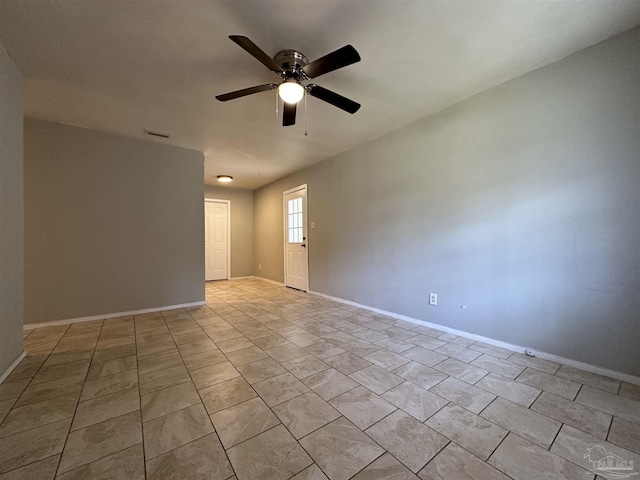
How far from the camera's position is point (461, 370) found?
2029mm

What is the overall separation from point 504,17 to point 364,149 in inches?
88.0

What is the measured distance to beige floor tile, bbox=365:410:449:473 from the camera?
47.6 inches

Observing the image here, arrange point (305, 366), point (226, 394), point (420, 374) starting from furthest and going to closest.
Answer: point (305, 366) < point (420, 374) < point (226, 394)

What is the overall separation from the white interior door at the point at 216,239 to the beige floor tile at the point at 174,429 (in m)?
5.40

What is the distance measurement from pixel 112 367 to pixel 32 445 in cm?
84

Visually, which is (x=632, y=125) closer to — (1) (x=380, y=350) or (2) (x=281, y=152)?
(1) (x=380, y=350)

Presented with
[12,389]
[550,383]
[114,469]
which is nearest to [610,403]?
[550,383]

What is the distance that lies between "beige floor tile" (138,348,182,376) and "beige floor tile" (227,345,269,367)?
0.42m

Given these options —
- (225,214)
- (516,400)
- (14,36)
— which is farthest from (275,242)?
(516,400)

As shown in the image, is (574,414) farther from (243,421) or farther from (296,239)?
(296,239)

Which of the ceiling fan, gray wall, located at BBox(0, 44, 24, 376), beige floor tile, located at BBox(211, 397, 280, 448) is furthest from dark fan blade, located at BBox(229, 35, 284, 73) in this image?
beige floor tile, located at BBox(211, 397, 280, 448)

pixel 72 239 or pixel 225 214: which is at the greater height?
pixel 225 214

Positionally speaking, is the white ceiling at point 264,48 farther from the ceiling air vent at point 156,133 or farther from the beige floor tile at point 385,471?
the beige floor tile at point 385,471

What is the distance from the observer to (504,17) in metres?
1.71
